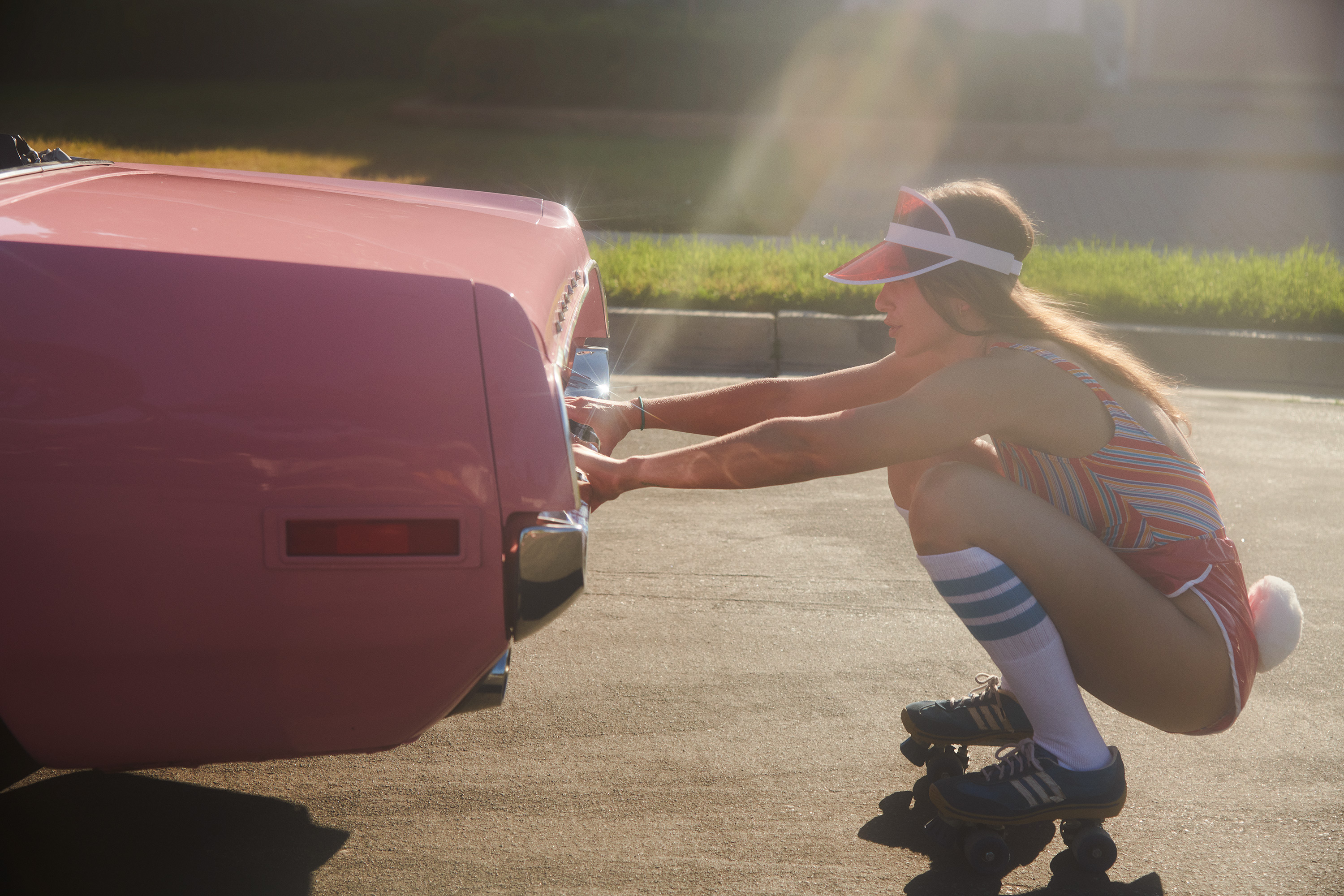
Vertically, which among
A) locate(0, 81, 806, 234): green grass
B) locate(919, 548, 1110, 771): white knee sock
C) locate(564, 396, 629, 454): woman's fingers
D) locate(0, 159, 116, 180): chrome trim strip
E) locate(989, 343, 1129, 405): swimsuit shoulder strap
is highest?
locate(0, 159, 116, 180): chrome trim strip

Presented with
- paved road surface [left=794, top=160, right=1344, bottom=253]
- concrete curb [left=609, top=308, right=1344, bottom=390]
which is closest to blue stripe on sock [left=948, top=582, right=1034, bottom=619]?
concrete curb [left=609, top=308, right=1344, bottom=390]

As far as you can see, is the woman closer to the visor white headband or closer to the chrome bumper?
the visor white headband

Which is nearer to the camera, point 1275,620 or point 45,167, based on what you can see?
point 1275,620

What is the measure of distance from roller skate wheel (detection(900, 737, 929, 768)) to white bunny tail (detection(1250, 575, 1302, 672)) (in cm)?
68

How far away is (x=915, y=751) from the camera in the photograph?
262 cm

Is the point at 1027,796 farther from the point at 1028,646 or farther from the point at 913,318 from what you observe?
the point at 913,318

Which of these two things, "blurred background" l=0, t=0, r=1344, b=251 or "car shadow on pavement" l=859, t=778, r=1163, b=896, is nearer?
"car shadow on pavement" l=859, t=778, r=1163, b=896

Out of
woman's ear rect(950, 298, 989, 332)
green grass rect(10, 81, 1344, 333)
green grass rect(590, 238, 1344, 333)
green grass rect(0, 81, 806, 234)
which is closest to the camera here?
woman's ear rect(950, 298, 989, 332)

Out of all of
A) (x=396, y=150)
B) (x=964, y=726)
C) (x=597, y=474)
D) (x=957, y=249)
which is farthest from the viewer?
(x=396, y=150)

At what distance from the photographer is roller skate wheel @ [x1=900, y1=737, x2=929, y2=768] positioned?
2.62 meters

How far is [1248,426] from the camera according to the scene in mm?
5203

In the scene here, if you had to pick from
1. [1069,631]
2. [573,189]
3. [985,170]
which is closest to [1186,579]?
[1069,631]

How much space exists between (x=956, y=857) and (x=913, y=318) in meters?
1.03

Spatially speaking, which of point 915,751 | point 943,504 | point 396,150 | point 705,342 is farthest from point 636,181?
point 943,504
